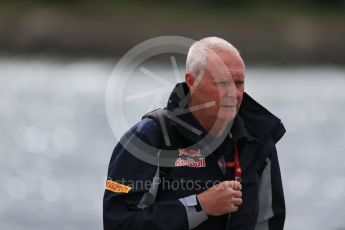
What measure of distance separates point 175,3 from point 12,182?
24272 millimetres

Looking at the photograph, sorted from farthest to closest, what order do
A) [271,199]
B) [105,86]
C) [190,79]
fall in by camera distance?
[105,86] → [271,199] → [190,79]

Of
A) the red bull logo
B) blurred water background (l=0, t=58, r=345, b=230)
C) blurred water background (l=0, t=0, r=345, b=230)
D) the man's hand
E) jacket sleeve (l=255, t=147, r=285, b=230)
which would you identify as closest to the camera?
the man's hand

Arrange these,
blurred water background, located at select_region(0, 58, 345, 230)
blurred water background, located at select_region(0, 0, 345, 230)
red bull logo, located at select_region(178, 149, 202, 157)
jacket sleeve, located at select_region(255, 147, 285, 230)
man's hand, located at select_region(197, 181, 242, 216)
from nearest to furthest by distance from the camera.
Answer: man's hand, located at select_region(197, 181, 242, 216), red bull logo, located at select_region(178, 149, 202, 157), jacket sleeve, located at select_region(255, 147, 285, 230), blurred water background, located at select_region(0, 58, 345, 230), blurred water background, located at select_region(0, 0, 345, 230)

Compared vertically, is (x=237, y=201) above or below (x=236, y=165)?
below

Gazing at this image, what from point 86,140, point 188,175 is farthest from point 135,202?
point 86,140

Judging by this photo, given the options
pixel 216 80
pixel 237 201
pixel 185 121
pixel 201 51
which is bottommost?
pixel 237 201

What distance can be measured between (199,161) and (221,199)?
0.19m

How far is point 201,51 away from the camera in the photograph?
162 inches

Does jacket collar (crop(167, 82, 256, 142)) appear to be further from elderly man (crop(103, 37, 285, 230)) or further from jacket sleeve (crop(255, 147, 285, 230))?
jacket sleeve (crop(255, 147, 285, 230))

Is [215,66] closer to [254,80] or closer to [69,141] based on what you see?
[69,141]

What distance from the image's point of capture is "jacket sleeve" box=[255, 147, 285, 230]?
4.37 meters

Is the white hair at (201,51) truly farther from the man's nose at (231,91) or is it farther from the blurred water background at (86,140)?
the blurred water background at (86,140)

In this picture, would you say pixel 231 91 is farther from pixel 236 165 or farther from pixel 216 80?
pixel 236 165

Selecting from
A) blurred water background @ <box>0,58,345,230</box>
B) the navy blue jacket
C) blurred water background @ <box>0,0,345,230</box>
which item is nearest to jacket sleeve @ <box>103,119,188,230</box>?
the navy blue jacket
